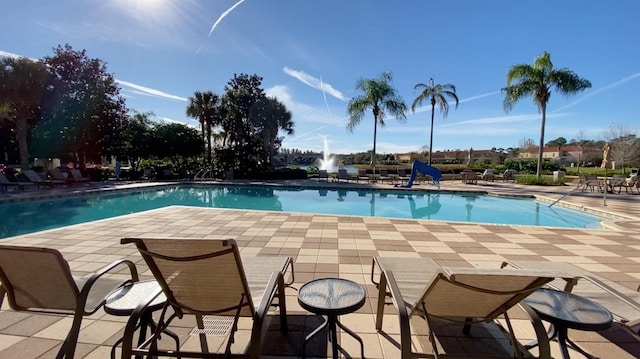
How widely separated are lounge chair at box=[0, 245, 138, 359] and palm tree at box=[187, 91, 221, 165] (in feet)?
61.8

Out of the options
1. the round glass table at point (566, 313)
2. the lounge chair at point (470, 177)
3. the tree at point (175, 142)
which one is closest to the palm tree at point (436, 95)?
the lounge chair at point (470, 177)

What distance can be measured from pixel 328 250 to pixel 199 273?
9.33 feet

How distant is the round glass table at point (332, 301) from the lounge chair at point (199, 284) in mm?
295

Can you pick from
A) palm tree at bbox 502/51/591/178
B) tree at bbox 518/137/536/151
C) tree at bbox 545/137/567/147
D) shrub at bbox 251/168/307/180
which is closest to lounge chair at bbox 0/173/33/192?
shrub at bbox 251/168/307/180

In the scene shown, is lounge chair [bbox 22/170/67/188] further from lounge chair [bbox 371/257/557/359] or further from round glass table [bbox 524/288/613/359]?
round glass table [bbox 524/288/613/359]

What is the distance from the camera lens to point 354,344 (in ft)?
6.61

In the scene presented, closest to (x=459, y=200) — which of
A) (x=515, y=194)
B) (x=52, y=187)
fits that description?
(x=515, y=194)

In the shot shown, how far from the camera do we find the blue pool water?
7.95 meters

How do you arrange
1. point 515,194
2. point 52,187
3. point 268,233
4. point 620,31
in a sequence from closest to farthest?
point 268,233, point 620,31, point 515,194, point 52,187

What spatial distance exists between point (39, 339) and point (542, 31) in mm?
13644

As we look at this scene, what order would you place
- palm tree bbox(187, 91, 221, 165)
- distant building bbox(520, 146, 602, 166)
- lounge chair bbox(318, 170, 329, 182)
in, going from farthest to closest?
distant building bbox(520, 146, 602, 166) < lounge chair bbox(318, 170, 329, 182) < palm tree bbox(187, 91, 221, 165)

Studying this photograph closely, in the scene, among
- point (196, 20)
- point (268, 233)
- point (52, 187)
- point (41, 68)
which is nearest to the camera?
point (268, 233)

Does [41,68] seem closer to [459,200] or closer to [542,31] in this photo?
[459,200]

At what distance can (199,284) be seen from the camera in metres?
1.57
